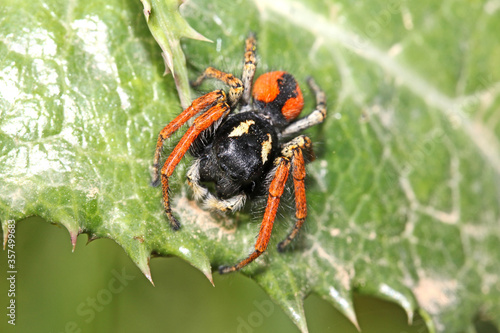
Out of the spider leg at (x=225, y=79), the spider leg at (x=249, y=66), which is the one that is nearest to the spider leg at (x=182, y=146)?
the spider leg at (x=225, y=79)

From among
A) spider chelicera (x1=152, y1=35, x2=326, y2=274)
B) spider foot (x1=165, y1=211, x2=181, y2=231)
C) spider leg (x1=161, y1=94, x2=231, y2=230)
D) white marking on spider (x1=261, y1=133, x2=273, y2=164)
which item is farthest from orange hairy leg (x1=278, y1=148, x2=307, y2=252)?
spider foot (x1=165, y1=211, x2=181, y2=231)

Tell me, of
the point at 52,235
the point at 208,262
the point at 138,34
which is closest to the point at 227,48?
the point at 138,34

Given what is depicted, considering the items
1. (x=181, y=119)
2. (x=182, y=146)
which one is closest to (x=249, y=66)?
(x=181, y=119)

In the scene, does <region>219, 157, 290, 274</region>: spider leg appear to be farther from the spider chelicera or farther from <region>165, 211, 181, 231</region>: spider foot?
<region>165, 211, 181, 231</region>: spider foot

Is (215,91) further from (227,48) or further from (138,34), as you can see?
(138,34)

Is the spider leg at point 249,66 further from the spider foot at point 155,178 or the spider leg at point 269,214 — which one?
the spider foot at point 155,178

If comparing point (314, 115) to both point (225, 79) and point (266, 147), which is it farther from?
point (225, 79)

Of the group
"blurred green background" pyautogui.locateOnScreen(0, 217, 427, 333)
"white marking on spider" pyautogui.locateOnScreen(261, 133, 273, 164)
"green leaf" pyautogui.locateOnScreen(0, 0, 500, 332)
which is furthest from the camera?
"blurred green background" pyautogui.locateOnScreen(0, 217, 427, 333)
